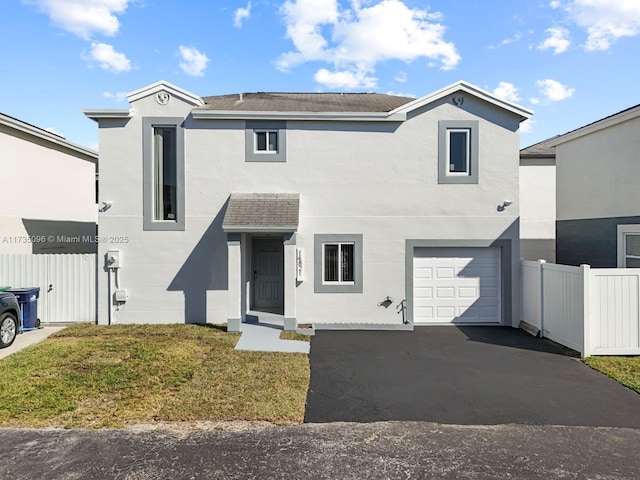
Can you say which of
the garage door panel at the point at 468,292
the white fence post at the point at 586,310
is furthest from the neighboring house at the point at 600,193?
the garage door panel at the point at 468,292

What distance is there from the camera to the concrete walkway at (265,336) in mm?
8352

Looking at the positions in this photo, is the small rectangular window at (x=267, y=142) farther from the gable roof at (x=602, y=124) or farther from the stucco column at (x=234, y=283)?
the gable roof at (x=602, y=124)

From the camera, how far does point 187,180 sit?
10.5 metres

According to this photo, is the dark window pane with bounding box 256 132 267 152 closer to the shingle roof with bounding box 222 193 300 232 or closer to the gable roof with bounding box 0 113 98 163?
the shingle roof with bounding box 222 193 300 232

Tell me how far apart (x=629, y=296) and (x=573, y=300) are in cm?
102

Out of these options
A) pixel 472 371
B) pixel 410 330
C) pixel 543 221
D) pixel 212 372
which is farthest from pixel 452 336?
pixel 543 221

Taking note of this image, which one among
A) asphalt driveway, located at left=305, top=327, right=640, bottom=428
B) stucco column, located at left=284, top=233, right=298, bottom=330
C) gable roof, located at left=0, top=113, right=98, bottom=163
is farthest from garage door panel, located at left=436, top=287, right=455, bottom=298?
gable roof, located at left=0, top=113, right=98, bottom=163

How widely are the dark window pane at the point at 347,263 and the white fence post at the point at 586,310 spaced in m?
5.48

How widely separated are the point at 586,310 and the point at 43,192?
54.6ft

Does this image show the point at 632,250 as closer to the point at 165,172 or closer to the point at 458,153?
the point at 458,153

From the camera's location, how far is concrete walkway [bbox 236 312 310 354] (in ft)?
27.4

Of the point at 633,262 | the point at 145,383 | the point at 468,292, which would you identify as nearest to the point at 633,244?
the point at 633,262

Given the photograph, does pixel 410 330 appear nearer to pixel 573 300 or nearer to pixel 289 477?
pixel 573 300

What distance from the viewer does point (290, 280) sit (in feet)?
32.1
